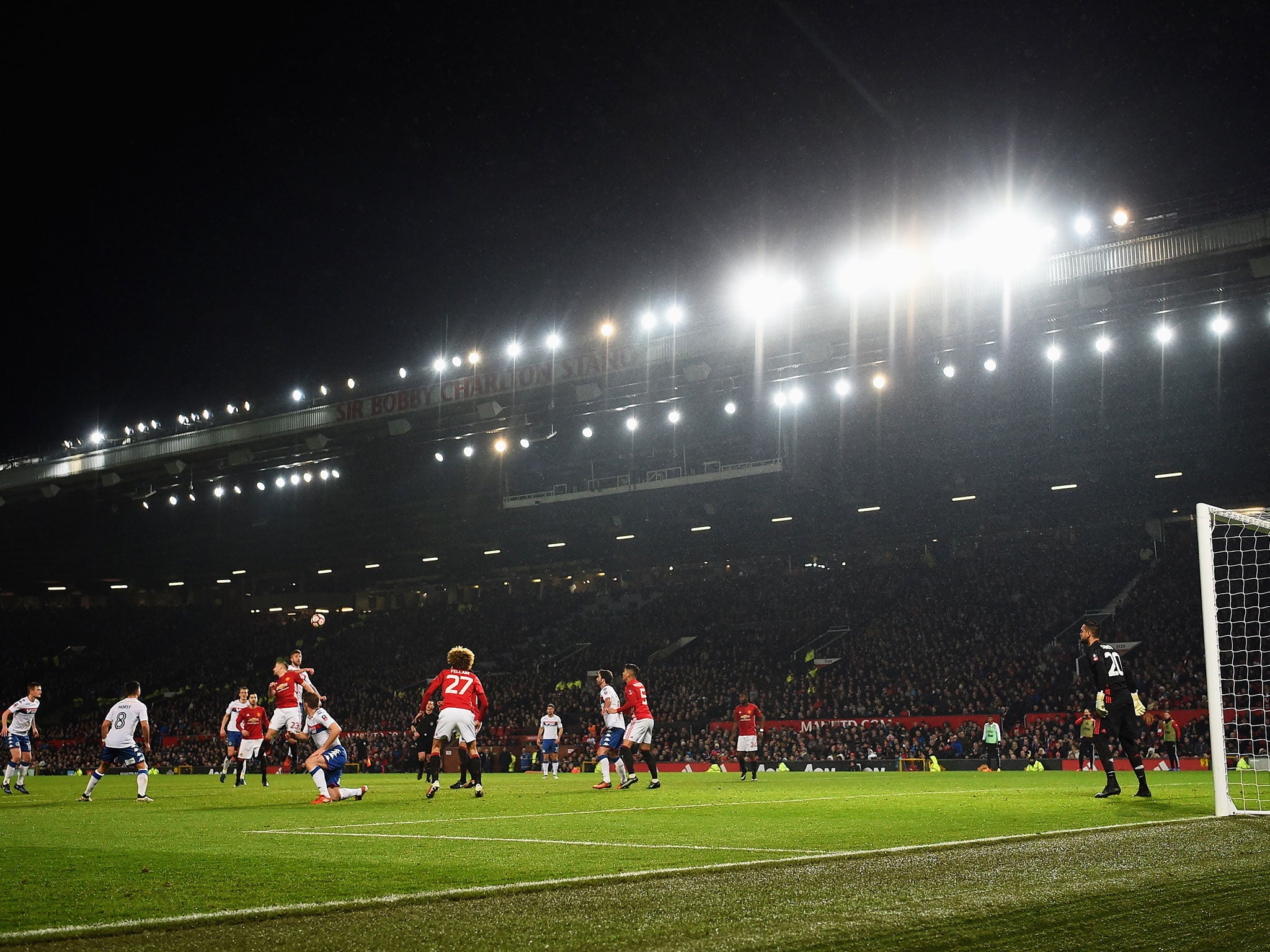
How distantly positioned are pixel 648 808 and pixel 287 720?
25.9ft

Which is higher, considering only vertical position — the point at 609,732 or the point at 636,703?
the point at 636,703

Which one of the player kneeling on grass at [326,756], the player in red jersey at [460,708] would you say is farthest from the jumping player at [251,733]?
the player in red jersey at [460,708]

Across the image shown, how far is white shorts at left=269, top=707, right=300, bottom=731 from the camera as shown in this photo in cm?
1845

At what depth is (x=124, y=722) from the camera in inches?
700

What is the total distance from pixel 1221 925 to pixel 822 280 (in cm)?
2382

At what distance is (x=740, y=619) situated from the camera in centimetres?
4750

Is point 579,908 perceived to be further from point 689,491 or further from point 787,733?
point 689,491

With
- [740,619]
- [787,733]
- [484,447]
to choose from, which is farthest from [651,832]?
[740,619]

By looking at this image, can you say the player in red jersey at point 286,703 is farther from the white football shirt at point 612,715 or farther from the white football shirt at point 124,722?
the white football shirt at point 612,715

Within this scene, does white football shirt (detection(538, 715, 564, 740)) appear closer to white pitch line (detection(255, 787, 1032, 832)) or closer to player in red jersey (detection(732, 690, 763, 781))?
player in red jersey (detection(732, 690, 763, 781))

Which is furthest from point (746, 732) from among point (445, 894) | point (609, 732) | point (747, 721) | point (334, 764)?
point (445, 894)

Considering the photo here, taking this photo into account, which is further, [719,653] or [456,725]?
[719,653]

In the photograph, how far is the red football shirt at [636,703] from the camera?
1831 centimetres

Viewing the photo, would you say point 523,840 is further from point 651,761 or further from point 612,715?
point 612,715
